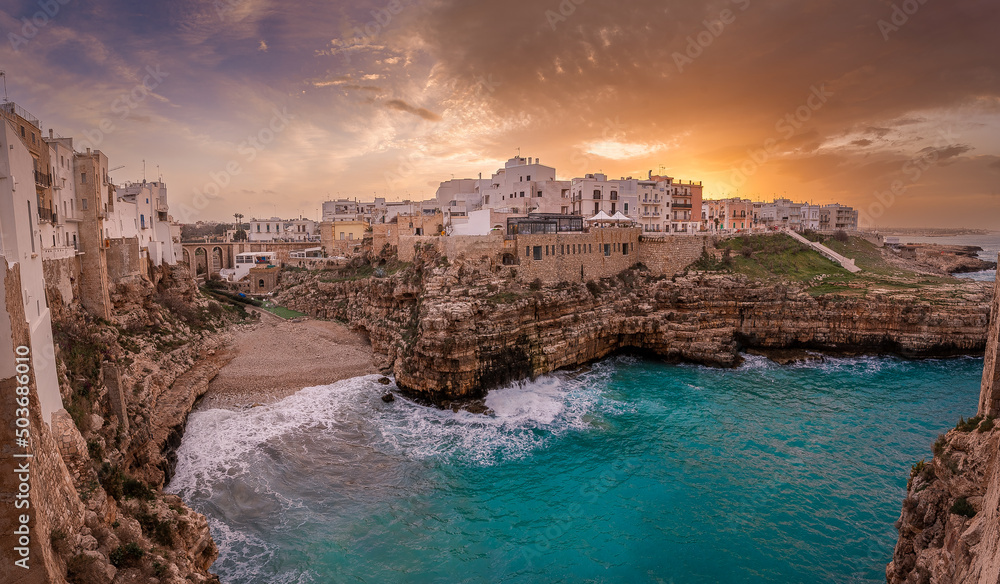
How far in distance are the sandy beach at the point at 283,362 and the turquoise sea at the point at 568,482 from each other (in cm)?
187

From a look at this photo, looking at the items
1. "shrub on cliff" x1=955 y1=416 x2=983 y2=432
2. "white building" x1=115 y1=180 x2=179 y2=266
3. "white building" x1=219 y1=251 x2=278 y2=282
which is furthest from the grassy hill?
"white building" x1=219 y1=251 x2=278 y2=282

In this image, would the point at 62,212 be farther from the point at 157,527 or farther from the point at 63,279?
the point at 157,527

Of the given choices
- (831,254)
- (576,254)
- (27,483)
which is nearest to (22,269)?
(27,483)

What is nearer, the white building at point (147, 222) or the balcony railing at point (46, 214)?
the balcony railing at point (46, 214)

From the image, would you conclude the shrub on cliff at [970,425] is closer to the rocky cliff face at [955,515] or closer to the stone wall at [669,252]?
the rocky cliff face at [955,515]

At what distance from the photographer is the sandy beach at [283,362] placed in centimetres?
2538

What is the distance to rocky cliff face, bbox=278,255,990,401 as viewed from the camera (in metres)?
27.0

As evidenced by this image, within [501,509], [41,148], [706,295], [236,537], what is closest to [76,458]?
[236,537]

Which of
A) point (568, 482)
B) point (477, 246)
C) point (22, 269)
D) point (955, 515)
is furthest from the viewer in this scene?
point (477, 246)

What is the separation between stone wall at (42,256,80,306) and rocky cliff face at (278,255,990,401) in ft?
49.3

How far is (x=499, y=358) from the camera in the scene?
26.7m

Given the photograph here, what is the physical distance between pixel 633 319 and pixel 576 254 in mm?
6589

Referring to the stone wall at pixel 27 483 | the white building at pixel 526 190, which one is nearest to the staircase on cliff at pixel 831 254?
the white building at pixel 526 190

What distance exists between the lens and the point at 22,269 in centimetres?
924
